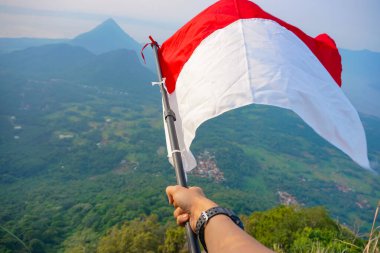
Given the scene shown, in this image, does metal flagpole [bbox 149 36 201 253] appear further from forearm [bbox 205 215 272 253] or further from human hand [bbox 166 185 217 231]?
forearm [bbox 205 215 272 253]

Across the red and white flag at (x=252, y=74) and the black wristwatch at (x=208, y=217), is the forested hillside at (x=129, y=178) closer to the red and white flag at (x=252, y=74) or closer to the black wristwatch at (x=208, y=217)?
the red and white flag at (x=252, y=74)

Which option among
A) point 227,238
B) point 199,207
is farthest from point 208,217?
point 227,238

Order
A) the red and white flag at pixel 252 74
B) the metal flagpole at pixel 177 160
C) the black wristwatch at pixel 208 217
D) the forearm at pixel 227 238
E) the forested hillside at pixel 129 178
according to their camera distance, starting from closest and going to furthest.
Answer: the forearm at pixel 227 238 → the black wristwatch at pixel 208 217 → the metal flagpole at pixel 177 160 → the red and white flag at pixel 252 74 → the forested hillside at pixel 129 178

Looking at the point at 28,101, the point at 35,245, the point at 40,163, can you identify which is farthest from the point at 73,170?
the point at 28,101

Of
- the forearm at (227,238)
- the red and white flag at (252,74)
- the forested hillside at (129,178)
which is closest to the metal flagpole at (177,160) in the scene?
the red and white flag at (252,74)

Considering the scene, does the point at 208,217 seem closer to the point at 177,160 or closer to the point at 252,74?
the point at 177,160

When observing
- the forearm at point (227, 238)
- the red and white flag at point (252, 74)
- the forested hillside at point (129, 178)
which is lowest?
the forested hillside at point (129, 178)
